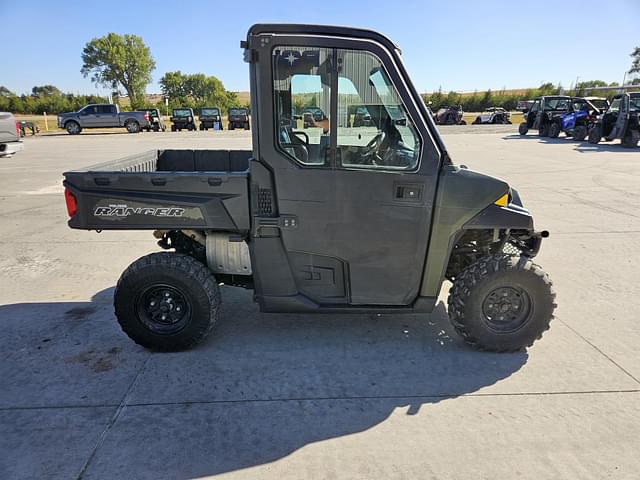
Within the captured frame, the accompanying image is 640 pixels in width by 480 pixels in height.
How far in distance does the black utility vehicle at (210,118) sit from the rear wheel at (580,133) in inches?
993

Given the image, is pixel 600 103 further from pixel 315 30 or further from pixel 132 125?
pixel 132 125

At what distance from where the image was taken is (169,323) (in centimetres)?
343

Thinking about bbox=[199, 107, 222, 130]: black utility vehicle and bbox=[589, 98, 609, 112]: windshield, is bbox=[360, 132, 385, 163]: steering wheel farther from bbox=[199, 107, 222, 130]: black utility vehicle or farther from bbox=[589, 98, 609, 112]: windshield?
bbox=[199, 107, 222, 130]: black utility vehicle

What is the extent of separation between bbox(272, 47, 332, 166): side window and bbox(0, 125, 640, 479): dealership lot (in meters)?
1.57

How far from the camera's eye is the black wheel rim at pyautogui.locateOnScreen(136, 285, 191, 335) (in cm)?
335

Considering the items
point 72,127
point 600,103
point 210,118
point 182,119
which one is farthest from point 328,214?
point 210,118

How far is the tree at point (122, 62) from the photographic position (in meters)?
73.2

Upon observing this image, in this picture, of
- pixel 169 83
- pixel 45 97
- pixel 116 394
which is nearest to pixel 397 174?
pixel 116 394

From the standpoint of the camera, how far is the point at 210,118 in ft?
116

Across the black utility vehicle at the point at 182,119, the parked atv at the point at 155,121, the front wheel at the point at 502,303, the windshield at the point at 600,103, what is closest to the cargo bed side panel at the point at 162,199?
the front wheel at the point at 502,303

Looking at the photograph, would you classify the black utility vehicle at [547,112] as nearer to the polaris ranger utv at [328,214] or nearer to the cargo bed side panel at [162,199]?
the polaris ranger utv at [328,214]

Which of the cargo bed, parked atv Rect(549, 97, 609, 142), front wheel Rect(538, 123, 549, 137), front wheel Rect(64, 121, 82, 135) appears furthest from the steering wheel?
front wheel Rect(64, 121, 82, 135)

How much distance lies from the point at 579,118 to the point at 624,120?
4212 mm

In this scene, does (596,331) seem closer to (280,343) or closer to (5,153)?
(280,343)
